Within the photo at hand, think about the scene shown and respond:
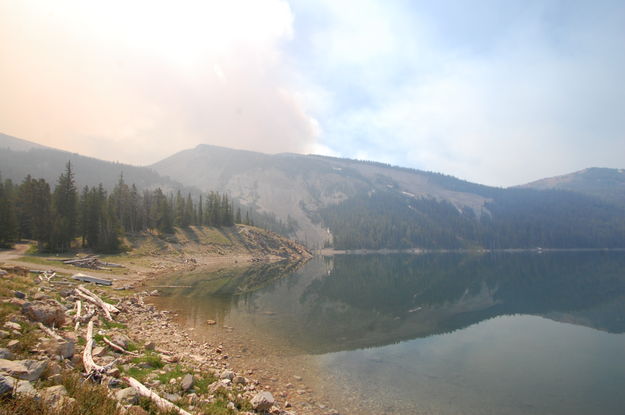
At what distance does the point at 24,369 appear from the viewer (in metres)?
8.30

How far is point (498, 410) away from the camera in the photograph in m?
16.9

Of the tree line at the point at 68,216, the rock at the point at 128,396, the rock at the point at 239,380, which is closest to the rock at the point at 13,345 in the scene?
the rock at the point at 128,396

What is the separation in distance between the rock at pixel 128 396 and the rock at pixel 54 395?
5.21 feet

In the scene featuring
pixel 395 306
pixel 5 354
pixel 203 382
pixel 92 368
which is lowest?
pixel 395 306

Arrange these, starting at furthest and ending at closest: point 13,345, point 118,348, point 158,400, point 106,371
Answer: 1. point 118,348
2. point 106,371
3. point 13,345
4. point 158,400

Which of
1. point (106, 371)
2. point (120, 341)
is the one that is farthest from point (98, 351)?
point (120, 341)

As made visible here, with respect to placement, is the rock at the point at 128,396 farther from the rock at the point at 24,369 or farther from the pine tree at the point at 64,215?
the pine tree at the point at 64,215

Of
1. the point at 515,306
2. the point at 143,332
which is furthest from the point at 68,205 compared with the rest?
the point at 515,306

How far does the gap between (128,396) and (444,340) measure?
2844 cm

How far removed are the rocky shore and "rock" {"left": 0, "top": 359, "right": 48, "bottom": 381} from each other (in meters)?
0.02

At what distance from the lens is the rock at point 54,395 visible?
277 inches

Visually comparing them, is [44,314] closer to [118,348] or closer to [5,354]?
[118,348]

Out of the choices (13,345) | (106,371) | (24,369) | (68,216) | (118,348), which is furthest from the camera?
(68,216)

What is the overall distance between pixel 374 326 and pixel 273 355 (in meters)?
14.6
